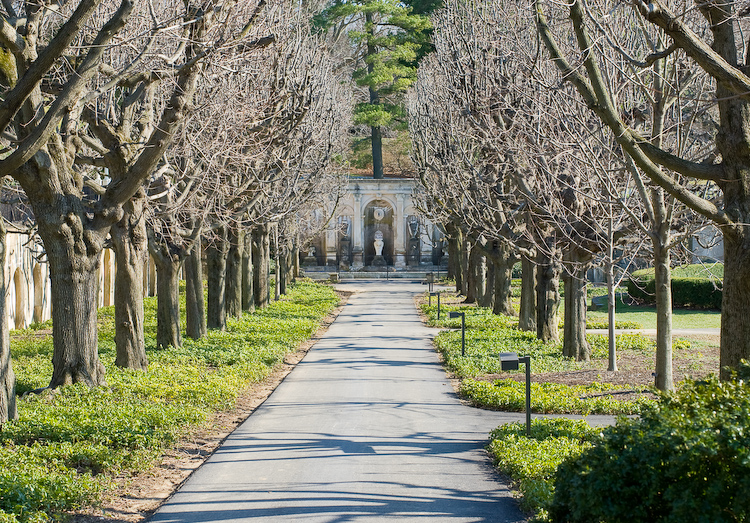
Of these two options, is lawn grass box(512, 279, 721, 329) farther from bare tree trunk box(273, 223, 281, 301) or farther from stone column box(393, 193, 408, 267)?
stone column box(393, 193, 408, 267)

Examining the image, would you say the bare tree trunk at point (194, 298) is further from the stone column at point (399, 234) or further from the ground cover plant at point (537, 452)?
the stone column at point (399, 234)

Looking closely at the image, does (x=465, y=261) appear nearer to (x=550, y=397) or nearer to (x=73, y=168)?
(x=550, y=397)

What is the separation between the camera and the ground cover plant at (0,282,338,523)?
6684mm

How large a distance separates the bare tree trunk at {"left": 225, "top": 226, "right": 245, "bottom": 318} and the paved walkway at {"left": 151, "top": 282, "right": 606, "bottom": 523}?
871cm

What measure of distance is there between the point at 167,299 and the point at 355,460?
9302 mm

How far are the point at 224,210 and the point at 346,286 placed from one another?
88.8ft

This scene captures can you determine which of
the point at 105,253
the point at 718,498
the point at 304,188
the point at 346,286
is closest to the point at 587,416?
the point at 718,498

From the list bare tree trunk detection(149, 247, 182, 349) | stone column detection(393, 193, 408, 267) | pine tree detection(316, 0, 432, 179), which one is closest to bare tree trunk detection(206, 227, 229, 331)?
bare tree trunk detection(149, 247, 182, 349)

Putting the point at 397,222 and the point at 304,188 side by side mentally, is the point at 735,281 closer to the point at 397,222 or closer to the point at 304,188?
the point at 304,188

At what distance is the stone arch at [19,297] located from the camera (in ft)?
78.4

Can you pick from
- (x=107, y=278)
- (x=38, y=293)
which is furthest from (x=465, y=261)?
(x=38, y=293)

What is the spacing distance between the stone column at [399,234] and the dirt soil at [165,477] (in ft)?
145

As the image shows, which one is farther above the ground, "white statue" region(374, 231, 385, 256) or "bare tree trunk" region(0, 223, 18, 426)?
"white statue" region(374, 231, 385, 256)

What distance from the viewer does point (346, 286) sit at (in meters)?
46.3
